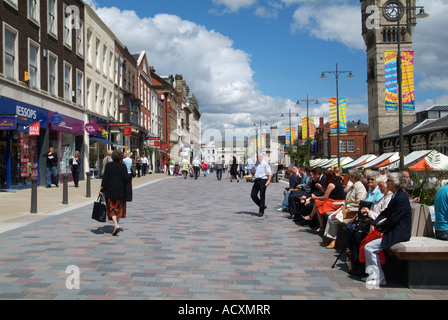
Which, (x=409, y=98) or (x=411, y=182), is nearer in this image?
(x=411, y=182)

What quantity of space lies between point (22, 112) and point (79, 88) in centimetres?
923

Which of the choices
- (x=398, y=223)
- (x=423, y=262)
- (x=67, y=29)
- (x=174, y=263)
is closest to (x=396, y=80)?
Result: (x=67, y=29)

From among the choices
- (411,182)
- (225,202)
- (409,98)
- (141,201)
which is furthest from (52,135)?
(409,98)

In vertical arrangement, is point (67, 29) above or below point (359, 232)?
above

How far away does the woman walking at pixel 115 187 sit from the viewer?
855cm

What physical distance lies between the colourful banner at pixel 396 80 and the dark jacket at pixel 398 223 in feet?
76.0

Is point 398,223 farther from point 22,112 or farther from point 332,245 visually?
point 22,112

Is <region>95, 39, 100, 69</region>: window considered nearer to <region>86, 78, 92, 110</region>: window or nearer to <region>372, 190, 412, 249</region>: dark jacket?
<region>86, 78, 92, 110</region>: window

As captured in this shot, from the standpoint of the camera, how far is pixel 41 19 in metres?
21.2

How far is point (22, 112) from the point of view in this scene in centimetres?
1886

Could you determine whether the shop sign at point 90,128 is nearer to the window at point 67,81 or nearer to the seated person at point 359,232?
the window at point 67,81
